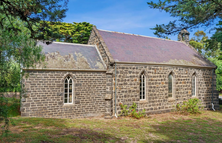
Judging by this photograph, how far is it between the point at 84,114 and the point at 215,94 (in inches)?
619

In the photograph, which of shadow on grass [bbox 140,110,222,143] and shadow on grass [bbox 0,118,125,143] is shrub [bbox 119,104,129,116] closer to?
shadow on grass [bbox 140,110,222,143]

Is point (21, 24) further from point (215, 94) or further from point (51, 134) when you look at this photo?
point (215, 94)

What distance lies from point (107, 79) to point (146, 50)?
5.99 metres

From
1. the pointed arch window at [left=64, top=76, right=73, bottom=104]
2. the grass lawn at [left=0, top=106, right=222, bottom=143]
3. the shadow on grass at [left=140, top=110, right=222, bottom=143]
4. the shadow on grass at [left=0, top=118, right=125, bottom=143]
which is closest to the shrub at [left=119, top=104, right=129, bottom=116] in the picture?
the grass lawn at [left=0, top=106, right=222, bottom=143]

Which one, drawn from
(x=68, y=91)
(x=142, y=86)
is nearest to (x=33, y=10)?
(x=68, y=91)

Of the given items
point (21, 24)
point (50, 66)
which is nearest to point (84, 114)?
point (50, 66)

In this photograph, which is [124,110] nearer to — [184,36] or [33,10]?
[33,10]

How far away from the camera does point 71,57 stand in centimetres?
1600

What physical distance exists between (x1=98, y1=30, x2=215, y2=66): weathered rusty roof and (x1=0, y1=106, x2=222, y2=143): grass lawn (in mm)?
5777

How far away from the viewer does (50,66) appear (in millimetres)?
14352

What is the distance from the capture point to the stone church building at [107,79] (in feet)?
46.5

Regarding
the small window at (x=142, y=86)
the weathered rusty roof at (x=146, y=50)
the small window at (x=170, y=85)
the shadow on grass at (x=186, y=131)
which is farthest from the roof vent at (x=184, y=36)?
the shadow on grass at (x=186, y=131)

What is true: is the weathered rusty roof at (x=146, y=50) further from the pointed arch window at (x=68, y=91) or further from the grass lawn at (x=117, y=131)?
the grass lawn at (x=117, y=131)

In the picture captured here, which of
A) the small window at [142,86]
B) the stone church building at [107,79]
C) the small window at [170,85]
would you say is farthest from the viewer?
the small window at [170,85]
